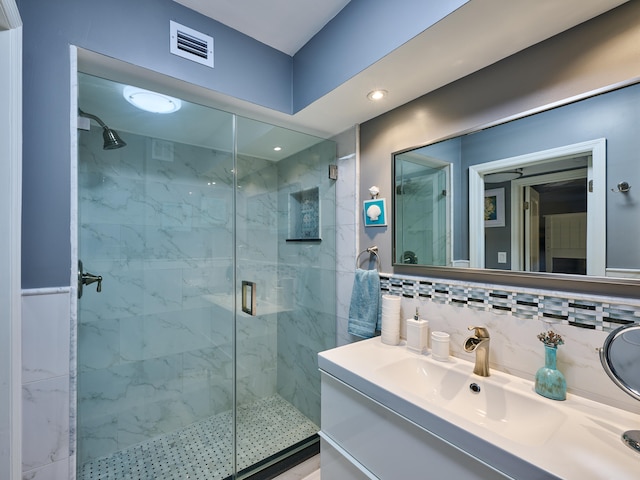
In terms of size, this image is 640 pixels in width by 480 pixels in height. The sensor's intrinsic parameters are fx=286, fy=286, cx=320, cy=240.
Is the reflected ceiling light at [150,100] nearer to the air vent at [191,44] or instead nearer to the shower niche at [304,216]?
the air vent at [191,44]

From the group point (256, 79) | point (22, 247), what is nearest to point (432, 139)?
point (256, 79)

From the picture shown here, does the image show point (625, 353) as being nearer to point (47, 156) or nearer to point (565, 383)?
point (565, 383)

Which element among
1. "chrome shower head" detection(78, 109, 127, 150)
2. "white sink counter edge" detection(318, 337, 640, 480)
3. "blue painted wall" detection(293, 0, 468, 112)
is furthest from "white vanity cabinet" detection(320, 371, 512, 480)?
"chrome shower head" detection(78, 109, 127, 150)

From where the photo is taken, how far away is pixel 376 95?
1.52 m

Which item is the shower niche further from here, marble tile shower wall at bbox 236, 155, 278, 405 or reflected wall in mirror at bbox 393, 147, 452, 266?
reflected wall in mirror at bbox 393, 147, 452, 266

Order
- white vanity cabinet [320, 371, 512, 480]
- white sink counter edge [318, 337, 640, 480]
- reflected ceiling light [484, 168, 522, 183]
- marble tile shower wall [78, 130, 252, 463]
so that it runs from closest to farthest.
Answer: white sink counter edge [318, 337, 640, 480] → white vanity cabinet [320, 371, 512, 480] → reflected ceiling light [484, 168, 522, 183] → marble tile shower wall [78, 130, 252, 463]

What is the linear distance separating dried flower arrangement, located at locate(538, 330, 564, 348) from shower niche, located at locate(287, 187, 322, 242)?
142 cm

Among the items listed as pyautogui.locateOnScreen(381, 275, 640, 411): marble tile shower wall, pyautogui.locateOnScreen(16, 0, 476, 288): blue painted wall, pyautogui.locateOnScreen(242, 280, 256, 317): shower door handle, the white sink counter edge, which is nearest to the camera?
the white sink counter edge

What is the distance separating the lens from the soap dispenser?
1442 mm

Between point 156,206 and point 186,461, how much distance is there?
5.44ft

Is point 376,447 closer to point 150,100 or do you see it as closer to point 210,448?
point 210,448

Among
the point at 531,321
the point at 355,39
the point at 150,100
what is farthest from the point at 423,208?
the point at 150,100

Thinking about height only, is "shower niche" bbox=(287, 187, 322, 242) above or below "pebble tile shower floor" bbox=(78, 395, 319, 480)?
above

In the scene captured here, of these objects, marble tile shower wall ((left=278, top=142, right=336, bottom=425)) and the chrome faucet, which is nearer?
the chrome faucet
